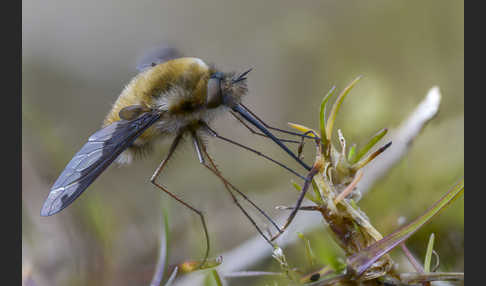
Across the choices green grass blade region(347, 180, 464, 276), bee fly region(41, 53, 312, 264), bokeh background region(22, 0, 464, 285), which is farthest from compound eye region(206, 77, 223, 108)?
green grass blade region(347, 180, 464, 276)

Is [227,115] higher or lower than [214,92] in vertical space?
lower

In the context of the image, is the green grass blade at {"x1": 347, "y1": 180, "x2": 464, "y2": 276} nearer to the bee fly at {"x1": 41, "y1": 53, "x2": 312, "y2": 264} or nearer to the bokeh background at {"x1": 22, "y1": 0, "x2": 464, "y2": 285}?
the bokeh background at {"x1": 22, "y1": 0, "x2": 464, "y2": 285}

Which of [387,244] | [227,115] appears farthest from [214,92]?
[387,244]

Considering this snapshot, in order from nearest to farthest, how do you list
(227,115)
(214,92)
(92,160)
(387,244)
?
(387,244)
(92,160)
(214,92)
(227,115)

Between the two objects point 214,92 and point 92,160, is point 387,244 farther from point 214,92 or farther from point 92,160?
point 92,160

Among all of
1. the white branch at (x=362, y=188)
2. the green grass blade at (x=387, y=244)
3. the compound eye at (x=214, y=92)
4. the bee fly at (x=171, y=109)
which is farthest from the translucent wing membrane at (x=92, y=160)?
the green grass blade at (x=387, y=244)

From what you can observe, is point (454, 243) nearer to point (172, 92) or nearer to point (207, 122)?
point (207, 122)
